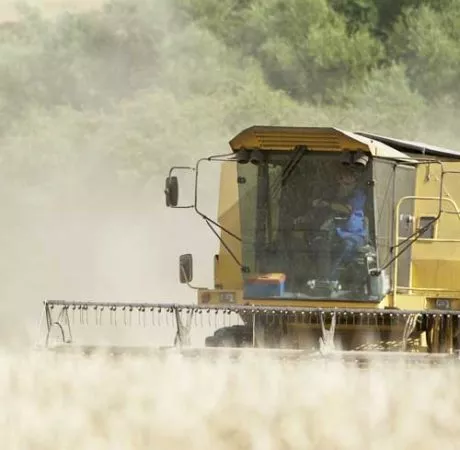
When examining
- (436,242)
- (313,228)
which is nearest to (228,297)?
(313,228)

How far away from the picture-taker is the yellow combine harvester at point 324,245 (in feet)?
37.6

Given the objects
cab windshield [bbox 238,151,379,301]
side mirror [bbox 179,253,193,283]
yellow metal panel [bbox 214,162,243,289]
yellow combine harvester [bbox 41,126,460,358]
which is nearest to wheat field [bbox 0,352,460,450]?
yellow combine harvester [bbox 41,126,460,358]

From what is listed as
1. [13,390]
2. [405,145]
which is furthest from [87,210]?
[13,390]

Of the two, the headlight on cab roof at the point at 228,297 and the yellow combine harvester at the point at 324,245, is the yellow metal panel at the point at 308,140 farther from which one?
the headlight on cab roof at the point at 228,297

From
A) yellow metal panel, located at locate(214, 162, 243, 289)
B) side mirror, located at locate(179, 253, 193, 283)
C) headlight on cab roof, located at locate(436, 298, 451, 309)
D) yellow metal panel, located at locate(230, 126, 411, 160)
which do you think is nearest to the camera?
yellow metal panel, located at locate(230, 126, 411, 160)

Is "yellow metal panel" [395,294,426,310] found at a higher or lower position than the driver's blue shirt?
lower

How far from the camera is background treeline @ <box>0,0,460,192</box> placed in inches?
1394

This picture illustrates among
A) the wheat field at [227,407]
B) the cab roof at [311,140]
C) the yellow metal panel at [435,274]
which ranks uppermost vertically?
the cab roof at [311,140]

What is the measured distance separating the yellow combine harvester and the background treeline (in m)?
21.3

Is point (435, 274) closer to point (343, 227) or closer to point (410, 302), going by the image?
point (410, 302)

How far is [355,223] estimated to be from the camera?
11602 mm

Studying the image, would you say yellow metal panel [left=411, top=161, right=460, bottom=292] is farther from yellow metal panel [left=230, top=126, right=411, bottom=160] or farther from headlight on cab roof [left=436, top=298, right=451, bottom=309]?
yellow metal panel [left=230, top=126, right=411, bottom=160]

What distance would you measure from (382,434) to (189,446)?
3.73 ft

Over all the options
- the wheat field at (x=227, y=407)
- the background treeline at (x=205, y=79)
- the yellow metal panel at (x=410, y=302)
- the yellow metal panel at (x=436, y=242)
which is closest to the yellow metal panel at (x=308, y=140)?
the yellow metal panel at (x=436, y=242)
